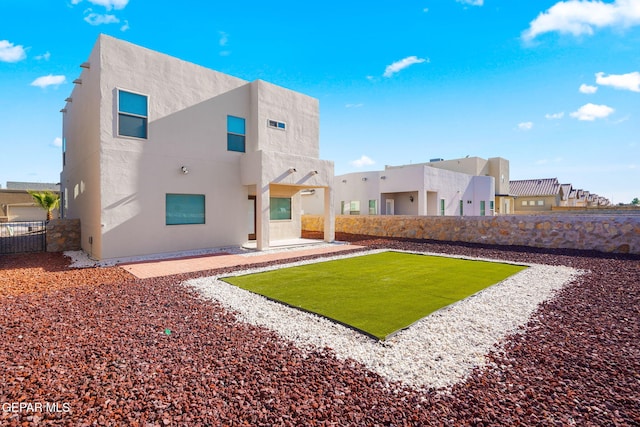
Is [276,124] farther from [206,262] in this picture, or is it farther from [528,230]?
[528,230]

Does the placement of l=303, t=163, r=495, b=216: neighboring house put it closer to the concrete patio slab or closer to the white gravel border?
the concrete patio slab

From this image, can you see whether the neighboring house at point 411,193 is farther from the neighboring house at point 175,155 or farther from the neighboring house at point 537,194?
the neighboring house at point 537,194

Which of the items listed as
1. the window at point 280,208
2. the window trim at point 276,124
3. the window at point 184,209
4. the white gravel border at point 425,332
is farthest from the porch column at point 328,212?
the white gravel border at point 425,332

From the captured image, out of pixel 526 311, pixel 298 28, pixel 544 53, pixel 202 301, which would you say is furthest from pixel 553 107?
pixel 202 301

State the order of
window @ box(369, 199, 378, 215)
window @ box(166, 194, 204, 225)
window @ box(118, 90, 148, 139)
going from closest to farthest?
1. window @ box(118, 90, 148, 139)
2. window @ box(166, 194, 204, 225)
3. window @ box(369, 199, 378, 215)

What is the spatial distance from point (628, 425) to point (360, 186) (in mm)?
25948

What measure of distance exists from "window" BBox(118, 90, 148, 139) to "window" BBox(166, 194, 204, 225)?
261cm

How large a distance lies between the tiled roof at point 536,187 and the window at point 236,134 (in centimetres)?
4691

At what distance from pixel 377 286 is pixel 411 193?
20.9 m

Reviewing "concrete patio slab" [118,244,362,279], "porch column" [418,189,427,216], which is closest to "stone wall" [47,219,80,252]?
"concrete patio slab" [118,244,362,279]

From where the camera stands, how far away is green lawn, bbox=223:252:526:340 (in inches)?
203

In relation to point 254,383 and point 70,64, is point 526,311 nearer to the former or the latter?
point 254,383

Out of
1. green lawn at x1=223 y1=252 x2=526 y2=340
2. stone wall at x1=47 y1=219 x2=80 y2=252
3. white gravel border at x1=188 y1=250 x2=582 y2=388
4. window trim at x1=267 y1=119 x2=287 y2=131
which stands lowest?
white gravel border at x1=188 y1=250 x2=582 y2=388

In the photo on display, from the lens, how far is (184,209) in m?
11.9
